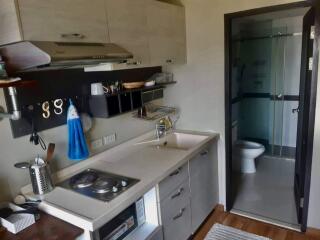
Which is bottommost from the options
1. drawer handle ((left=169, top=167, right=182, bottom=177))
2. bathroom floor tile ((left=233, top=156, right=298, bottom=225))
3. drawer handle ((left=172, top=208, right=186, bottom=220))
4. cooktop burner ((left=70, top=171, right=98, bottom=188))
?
bathroom floor tile ((left=233, top=156, right=298, bottom=225))

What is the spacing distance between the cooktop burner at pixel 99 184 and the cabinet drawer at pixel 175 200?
343mm

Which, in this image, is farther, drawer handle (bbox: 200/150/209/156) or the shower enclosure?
the shower enclosure

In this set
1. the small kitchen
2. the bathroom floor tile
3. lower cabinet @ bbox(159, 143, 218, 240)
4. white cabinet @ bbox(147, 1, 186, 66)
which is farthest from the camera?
the bathroom floor tile

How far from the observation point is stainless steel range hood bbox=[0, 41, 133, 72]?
126cm

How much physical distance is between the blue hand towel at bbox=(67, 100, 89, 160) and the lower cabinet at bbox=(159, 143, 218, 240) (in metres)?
0.64


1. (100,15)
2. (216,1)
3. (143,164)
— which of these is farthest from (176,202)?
(216,1)

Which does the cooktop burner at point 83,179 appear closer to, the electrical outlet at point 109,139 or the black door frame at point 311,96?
the electrical outlet at point 109,139

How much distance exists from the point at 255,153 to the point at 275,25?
1.99 metres

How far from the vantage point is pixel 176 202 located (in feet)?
6.72

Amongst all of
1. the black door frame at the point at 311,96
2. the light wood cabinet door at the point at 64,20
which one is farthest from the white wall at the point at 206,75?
the light wood cabinet door at the point at 64,20

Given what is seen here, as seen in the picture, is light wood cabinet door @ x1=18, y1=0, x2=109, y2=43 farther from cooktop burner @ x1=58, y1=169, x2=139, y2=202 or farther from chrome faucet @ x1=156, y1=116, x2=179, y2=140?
chrome faucet @ x1=156, y1=116, x2=179, y2=140

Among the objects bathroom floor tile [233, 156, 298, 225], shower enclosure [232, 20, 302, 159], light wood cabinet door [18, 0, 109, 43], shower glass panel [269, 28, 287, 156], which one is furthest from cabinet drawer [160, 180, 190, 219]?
shower glass panel [269, 28, 287, 156]

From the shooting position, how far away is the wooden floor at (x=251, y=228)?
237cm

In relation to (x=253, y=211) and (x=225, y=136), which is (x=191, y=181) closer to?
(x=225, y=136)
